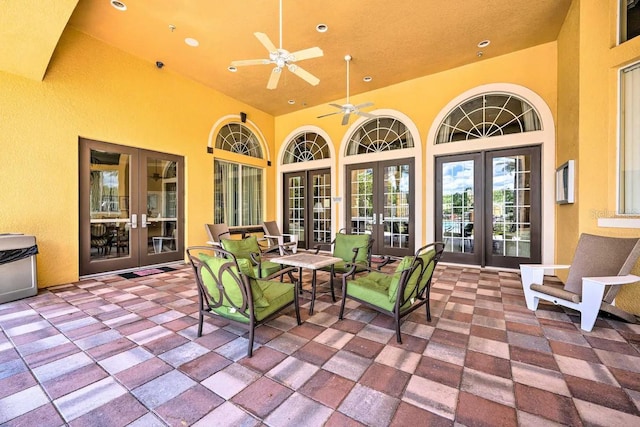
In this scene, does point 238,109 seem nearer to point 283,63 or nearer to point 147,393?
point 283,63

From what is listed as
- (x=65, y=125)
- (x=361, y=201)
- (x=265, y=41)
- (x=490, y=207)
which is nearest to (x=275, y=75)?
(x=265, y=41)

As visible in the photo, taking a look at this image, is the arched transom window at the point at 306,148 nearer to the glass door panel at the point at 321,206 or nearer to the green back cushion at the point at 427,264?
the glass door panel at the point at 321,206

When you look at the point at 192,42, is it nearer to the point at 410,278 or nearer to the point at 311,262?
the point at 311,262

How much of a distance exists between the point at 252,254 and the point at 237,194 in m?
3.70

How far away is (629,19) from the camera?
10.5 ft

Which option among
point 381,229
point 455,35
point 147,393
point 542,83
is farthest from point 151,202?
point 542,83

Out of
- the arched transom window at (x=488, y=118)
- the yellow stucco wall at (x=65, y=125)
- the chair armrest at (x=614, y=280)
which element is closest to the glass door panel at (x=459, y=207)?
the arched transom window at (x=488, y=118)

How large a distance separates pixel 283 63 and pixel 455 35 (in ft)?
10.3

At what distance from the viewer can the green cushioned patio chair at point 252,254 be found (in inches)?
144

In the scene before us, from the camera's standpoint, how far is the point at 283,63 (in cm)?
307

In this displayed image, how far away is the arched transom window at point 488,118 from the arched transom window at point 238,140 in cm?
469

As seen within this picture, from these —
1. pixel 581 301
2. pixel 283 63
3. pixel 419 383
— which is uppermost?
pixel 283 63

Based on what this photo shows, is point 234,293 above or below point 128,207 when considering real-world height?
below

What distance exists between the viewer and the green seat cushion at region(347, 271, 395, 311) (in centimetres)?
258
